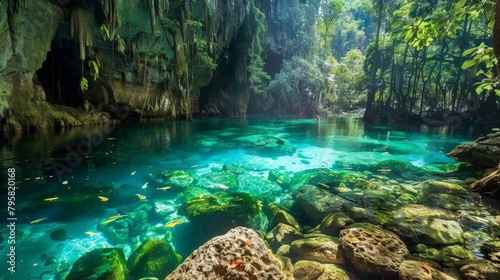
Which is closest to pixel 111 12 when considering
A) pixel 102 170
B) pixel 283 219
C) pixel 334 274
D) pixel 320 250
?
pixel 102 170

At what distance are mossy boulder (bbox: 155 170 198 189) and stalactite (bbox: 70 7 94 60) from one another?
8.32 metres

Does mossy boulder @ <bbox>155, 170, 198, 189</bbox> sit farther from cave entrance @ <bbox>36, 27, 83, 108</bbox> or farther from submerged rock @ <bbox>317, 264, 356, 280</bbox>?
cave entrance @ <bbox>36, 27, 83, 108</bbox>

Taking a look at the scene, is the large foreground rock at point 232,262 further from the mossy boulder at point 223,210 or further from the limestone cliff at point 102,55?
the limestone cliff at point 102,55

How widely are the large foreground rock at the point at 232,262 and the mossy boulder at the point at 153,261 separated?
0.88m

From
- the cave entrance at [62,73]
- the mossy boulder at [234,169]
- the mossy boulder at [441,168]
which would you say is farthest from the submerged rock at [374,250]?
the cave entrance at [62,73]

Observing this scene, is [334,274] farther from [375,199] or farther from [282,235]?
[375,199]

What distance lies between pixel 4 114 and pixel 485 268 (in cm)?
1519

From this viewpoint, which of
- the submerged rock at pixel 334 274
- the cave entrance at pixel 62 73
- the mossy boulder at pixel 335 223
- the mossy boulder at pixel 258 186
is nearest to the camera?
the submerged rock at pixel 334 274

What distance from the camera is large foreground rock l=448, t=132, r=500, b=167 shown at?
520 centimetres

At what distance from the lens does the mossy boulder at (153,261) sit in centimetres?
251

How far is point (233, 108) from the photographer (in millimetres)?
28297

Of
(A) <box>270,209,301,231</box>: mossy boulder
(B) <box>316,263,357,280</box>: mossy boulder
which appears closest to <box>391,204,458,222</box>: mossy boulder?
(A) <box>270,209,301,231</box>: mossy boulder

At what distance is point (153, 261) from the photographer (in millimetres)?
2584

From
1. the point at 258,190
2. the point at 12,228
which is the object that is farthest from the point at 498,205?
the point at 12,228
